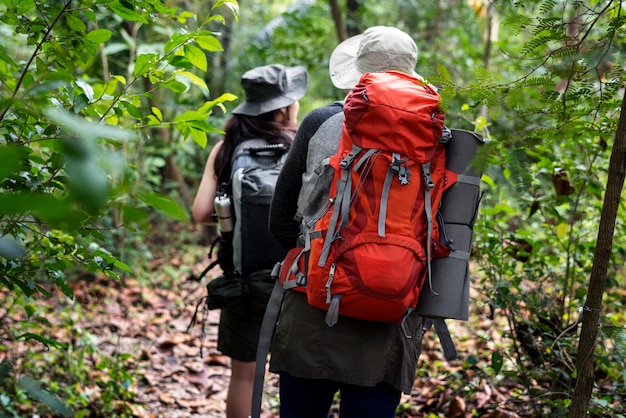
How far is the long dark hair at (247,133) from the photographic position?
3.06 meters

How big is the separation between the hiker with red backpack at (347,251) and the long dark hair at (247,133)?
0.68m

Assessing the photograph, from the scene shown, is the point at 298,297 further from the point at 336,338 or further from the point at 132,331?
the point at 132,331

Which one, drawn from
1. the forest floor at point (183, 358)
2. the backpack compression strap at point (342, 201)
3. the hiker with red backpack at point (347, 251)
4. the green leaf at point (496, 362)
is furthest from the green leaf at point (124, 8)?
the green leaf at point (496, 362)

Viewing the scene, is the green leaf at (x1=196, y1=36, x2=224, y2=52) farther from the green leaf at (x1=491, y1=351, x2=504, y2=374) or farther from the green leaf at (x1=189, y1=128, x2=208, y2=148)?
the green leaf at (x1=491, y1=351, x2=504, y2=374)

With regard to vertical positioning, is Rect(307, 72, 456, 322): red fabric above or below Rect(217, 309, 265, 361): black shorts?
above

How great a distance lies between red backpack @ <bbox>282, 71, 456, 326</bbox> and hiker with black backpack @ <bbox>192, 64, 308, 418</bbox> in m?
0.99

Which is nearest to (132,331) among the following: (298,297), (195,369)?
(195,369)

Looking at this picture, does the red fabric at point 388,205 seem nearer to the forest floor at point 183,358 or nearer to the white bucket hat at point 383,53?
the white bucket hat at point 383,53

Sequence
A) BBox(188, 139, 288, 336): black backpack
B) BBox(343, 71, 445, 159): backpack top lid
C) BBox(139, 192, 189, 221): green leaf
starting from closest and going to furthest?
BBox(139, 192, 189, 221): green leaf
BBox(343, 71, 445, 159): backpack top lid
BBox(188, 139, 288, 336): black backpack

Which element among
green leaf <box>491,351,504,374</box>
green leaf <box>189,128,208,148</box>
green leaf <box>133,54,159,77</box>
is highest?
green leaf <box>133,54,159,77</box>

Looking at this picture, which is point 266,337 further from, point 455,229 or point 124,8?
point 124,8

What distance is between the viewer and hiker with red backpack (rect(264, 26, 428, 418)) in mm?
1928

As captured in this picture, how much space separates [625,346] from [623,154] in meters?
0.63

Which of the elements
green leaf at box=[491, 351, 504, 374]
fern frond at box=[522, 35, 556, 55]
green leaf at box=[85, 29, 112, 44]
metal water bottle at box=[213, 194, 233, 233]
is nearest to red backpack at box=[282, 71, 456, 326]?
fern frond at box=[522, 35, 556, 55]
